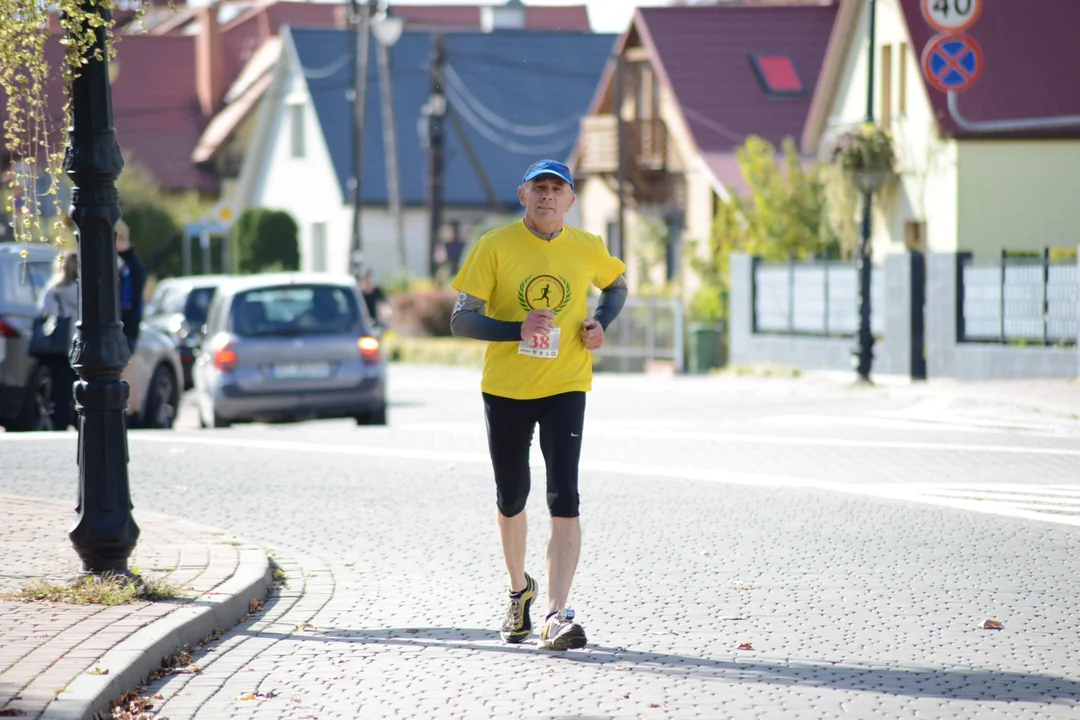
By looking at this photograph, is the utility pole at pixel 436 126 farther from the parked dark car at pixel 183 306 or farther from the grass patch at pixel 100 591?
the grass patch at pixel 100 591

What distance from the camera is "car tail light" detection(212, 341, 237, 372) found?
1691cm

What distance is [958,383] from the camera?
21.0 meters

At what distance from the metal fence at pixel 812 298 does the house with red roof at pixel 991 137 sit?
241 cm

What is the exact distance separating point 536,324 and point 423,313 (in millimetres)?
36432

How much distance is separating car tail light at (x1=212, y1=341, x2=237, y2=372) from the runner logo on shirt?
10.4m

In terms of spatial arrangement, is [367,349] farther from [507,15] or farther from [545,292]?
[507,15]

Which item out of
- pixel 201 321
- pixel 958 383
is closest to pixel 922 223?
pixel 958 383

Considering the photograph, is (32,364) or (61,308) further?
(32,364)

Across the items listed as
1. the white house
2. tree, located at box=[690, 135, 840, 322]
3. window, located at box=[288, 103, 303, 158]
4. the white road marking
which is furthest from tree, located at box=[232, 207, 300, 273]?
the white road marking

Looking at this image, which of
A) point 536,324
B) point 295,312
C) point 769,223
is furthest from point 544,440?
point 769,223

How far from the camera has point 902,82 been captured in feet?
103

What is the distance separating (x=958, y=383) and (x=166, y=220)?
3907 centimetres

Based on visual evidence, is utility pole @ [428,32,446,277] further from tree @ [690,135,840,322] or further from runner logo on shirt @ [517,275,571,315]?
runner logo on shirt @ [517,275,571,315]

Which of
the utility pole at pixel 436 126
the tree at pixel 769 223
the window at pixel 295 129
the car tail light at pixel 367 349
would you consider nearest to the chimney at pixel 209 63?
the window at pixel 295 129
